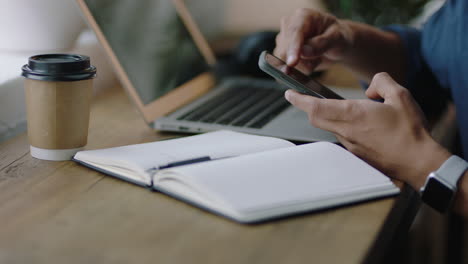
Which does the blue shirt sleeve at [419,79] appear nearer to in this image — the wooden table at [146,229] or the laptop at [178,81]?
the laptop at [178,81]

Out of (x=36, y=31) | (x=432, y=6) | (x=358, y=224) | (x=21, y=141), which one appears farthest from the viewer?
(x=432, y=6)

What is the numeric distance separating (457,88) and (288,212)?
2.09 feet

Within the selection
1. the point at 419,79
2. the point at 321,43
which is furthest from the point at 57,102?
the point at 419,79

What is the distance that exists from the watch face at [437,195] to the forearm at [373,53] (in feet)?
1.67

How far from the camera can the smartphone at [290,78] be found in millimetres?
772

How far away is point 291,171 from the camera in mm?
662

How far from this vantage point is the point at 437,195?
2.25 feet

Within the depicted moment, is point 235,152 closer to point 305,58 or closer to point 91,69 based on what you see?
point 91,69

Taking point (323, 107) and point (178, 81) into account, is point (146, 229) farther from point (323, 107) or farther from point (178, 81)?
point (178, 81)

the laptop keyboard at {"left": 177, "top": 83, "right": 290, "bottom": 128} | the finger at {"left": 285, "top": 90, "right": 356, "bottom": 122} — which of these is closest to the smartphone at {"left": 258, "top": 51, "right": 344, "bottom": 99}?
the finger at {"left": 285, "top": 90, "right": 356, "bottom": 122}

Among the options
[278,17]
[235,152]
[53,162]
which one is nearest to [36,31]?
[53,162]

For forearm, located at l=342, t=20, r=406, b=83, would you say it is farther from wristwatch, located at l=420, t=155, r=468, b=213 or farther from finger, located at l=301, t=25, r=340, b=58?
wristwatch, located at l=420, t=155, r=468, b=213

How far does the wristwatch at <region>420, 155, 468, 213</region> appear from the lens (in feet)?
2.23

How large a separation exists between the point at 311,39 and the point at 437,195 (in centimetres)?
46
